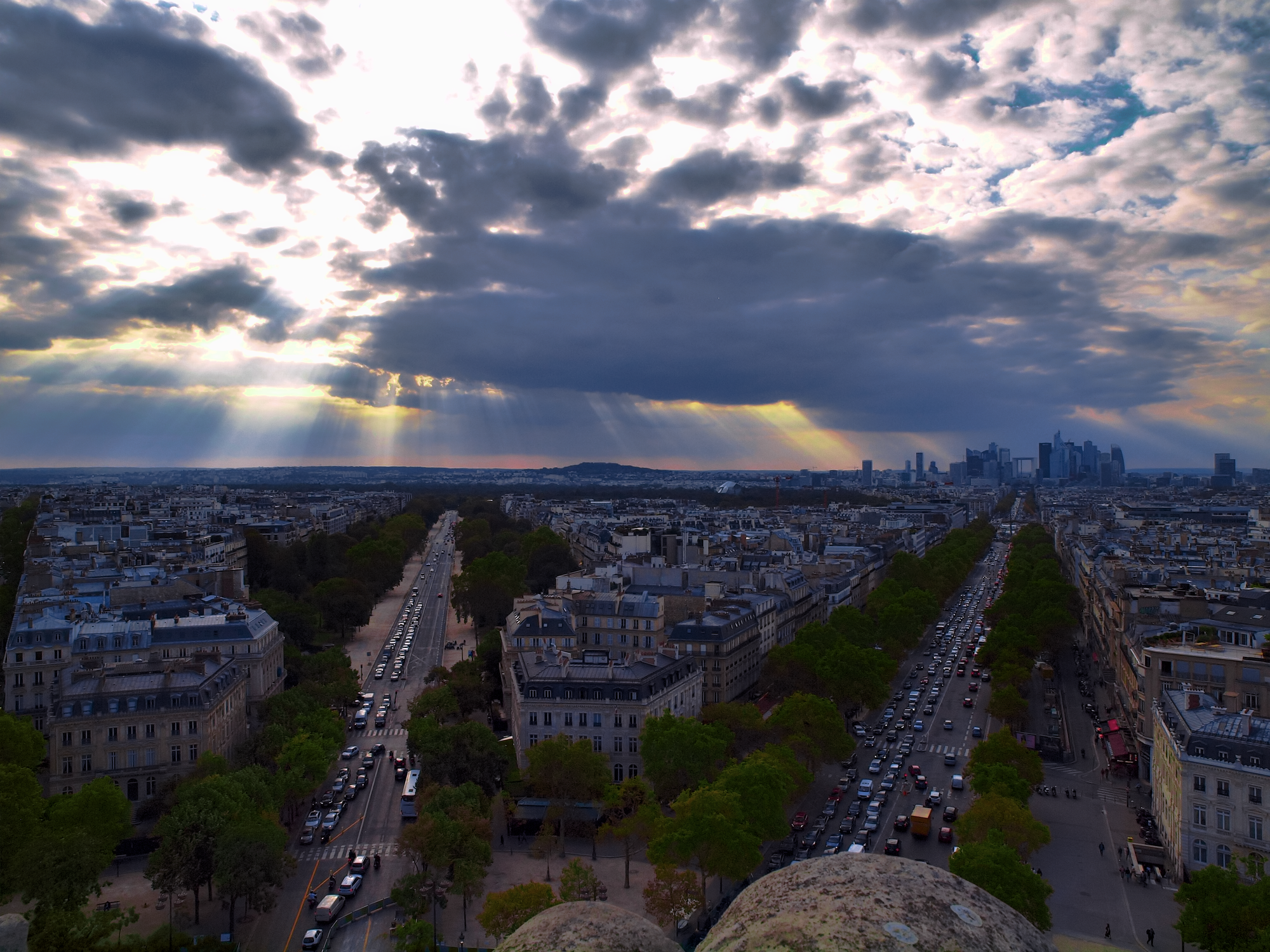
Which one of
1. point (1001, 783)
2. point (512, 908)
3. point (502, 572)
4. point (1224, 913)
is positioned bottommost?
point (512, 908)

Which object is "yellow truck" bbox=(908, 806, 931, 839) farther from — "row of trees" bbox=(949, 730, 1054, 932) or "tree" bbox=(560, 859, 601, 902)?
"tree" bbox=(560, 859, 601, 902)

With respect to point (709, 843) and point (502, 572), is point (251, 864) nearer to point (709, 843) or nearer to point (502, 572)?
point (709, 843)

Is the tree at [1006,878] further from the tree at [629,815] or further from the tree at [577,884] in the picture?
the tree at [577,884]

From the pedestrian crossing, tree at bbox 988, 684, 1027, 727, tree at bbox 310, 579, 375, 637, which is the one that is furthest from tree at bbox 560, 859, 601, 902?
tree at bbox 310, 579, 375, 637

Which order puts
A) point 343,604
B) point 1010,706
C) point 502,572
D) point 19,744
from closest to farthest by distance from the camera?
point 19,744, point 1010,706, point 343,604, point 502,572

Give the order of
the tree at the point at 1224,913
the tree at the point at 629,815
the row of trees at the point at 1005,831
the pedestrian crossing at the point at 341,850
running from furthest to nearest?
the pedestrian crossing at the point at 341,850, the tree at the point at 629,815, the row of trees at the point at 1005,831, the tree at the point at 1224,913

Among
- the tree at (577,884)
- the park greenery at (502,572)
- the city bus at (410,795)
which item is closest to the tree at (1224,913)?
the tree at (577,884)

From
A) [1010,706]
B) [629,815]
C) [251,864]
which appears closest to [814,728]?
[629,815]
